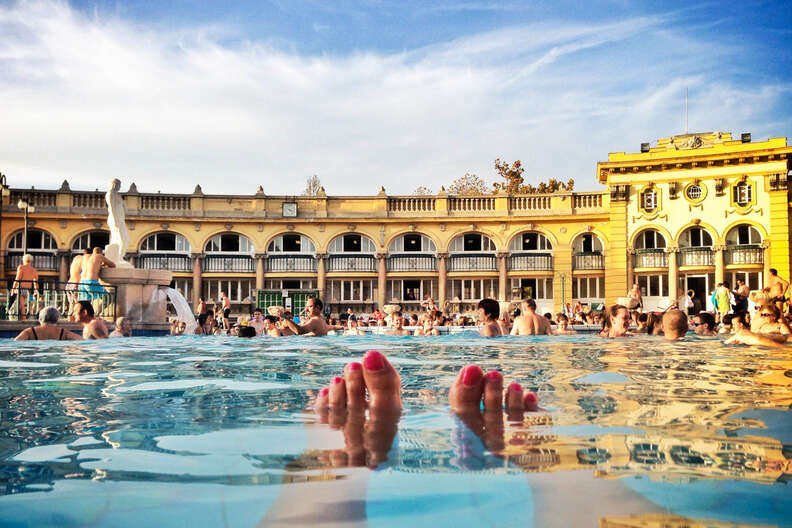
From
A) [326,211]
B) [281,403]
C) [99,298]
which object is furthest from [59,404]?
[326,211]

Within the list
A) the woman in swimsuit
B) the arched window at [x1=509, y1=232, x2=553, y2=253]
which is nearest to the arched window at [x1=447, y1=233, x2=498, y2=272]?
the arched window at [x1=509, y1=232, x2=553, y2=253]

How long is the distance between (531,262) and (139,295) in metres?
23.9

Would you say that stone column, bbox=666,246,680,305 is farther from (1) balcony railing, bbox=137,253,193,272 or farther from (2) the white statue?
(2) the white statue

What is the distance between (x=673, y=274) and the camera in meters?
32.5

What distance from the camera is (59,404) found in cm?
341

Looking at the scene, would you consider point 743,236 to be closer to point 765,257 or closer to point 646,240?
point 765,257

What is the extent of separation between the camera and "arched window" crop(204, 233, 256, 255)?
114ft

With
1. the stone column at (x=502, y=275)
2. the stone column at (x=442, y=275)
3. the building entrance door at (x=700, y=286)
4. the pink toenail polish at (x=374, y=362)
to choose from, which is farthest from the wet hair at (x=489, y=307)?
the building entrance door at (x=700, y=286)

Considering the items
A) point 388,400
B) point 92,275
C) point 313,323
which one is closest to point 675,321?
point 313,323

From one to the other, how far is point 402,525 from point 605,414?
1.66m

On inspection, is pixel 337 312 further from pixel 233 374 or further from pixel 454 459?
pixel 454 459

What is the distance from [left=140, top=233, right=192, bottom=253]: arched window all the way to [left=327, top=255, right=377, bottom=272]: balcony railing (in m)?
7.05

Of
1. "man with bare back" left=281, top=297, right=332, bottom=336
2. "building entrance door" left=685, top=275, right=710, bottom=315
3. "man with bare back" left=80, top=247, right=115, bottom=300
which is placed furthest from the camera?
"building entrance door" left=685, top=275, right=710, bottom=315

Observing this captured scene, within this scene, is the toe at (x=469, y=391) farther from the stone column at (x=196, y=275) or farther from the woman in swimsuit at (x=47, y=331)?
the stone column at (x=196, y=275)
